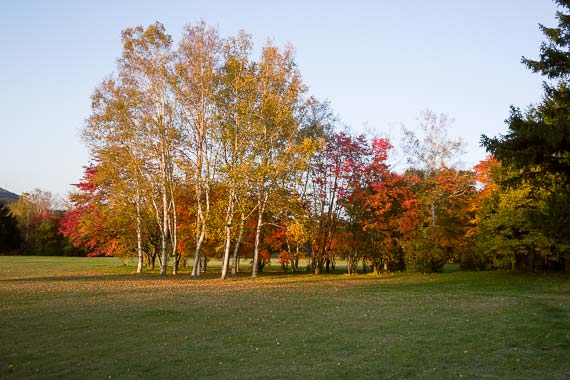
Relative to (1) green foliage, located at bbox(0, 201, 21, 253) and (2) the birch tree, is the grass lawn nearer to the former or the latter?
(2) the birch tree

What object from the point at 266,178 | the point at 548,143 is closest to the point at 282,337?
the point at 548,143

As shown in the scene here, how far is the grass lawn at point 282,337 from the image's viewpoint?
26.9 ft

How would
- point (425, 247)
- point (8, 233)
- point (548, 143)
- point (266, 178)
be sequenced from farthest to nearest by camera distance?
point (8, 233)
point (425, 247)
point (266, 178)
point (548, 143)

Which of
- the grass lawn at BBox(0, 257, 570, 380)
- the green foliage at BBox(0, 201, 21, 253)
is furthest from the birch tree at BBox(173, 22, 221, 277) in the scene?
the green foliage at BBox(0, 201, 21, 253)

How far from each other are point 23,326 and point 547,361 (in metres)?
11.8

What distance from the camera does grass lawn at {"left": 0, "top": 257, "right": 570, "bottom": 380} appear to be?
322 inches

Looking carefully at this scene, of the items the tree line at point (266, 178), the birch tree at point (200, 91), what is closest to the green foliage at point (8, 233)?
the tree line at point (266, 178)

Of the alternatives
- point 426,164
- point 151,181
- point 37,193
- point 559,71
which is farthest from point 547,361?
point 37,193

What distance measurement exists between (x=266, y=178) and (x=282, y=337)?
60.8ft

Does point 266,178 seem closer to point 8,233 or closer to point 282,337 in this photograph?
point 282,337

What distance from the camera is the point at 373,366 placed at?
331 inches

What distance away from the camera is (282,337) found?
11.0 meters

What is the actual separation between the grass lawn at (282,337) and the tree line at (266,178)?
10.4 m

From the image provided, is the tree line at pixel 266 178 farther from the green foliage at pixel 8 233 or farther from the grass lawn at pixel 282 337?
the green foliage at pixel 8 233
